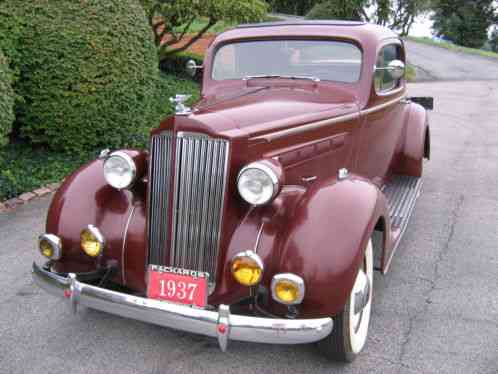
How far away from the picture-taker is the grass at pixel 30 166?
17.3 ft

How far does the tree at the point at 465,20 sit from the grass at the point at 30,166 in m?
38.7

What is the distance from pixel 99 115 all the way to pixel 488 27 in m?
43.7

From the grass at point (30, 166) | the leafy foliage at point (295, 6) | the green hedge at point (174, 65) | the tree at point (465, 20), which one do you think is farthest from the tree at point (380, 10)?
the tree at point (465, 20)

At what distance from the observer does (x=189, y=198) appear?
101 inches

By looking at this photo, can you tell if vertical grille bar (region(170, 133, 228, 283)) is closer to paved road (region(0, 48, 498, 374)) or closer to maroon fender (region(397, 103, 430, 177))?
paved road (region(0, 48, 498, 374))

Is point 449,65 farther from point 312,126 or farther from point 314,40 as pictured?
point 312,126

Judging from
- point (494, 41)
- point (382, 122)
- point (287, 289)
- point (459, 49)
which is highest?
point (382, 122)

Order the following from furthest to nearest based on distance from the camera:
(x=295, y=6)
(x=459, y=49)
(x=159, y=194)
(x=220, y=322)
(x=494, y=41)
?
(x=494, y=41)
(x=295, y=6)
(x=459, y=49)
(x=159, y=194)
(x=220, y=322)

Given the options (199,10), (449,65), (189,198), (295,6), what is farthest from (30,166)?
(295,6)

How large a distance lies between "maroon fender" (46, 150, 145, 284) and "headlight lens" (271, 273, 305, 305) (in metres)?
0.78

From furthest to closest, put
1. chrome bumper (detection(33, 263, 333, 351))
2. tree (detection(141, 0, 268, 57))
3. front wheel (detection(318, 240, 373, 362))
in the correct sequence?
tree (detection(141, 0, 268, 57)), front wheel (detection(318, 240, 373, 362)), chrome bumper (detection(33, 263, 333, 351))

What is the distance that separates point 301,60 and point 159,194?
1787 mm

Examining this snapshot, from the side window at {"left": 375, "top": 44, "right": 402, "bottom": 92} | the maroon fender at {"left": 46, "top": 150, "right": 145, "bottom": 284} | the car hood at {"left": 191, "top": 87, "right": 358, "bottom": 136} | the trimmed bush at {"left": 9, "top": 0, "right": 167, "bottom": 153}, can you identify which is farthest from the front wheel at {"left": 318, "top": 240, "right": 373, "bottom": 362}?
the trimmed bush at {"left": 9, "top": 0, "right": 167, "bottom": 153}

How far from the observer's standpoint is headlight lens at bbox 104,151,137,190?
2.78 m
